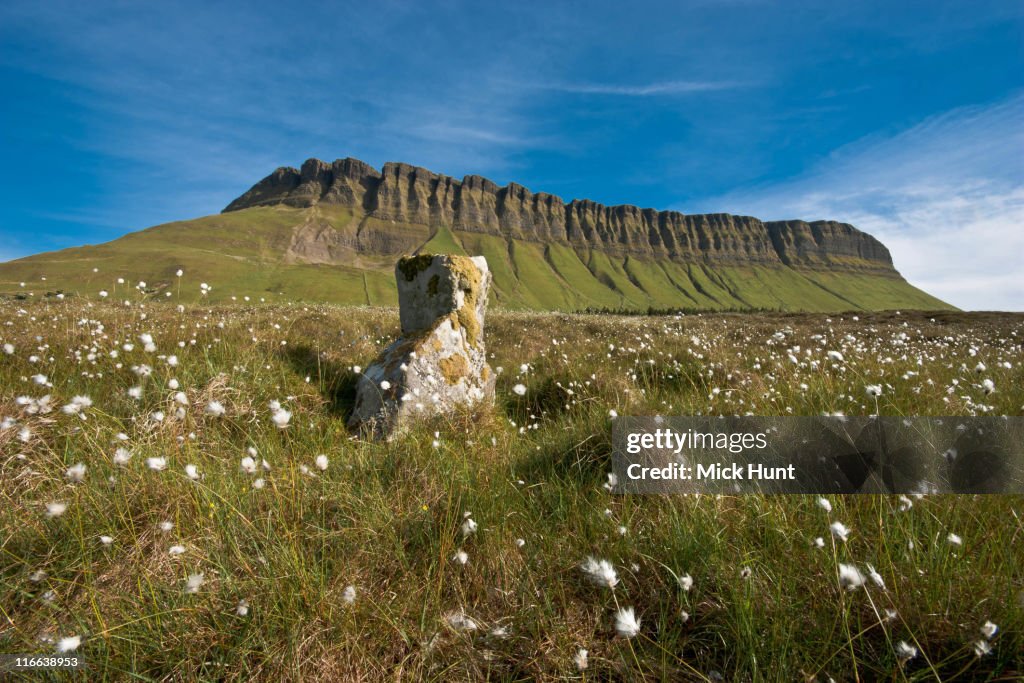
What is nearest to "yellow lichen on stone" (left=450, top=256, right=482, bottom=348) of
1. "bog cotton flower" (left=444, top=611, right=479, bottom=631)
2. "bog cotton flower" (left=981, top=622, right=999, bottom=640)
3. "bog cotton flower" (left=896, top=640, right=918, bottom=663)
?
"bog cotton flower" (left=444, top=611, right=479, bottom=631)

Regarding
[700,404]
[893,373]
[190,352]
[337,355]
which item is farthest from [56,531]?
[893,373]

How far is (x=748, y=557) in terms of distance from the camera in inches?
85.3

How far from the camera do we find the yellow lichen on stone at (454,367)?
540 cm

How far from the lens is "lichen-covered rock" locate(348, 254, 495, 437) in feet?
15.6

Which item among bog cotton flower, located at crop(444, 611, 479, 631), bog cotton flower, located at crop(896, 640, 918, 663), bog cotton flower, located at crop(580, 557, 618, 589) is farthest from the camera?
bog cotton flower, located at crop(444, 611, 479, 631)

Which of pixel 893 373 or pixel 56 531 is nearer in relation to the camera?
pixel 56 531

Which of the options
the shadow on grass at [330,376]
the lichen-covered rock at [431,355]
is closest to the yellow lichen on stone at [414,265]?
the lichen-covered rock at [431,355]

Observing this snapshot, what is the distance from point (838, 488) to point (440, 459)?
291 centimetres

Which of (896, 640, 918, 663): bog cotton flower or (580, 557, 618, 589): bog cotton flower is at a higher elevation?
(580, 557, 618, 589): bog cotton flower

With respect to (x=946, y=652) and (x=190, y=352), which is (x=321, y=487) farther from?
(x=190, y=352)

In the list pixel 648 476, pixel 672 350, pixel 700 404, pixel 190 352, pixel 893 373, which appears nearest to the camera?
pixel 648 476

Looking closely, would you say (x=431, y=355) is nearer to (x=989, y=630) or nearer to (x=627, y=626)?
(x=627, y=626)

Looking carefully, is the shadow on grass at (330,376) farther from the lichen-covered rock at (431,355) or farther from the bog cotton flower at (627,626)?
the bog cotton flower at (627,626)

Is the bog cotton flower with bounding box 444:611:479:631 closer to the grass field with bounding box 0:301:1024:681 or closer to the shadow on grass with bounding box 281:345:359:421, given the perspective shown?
the grass field with bounding box 0:301:1024:681
